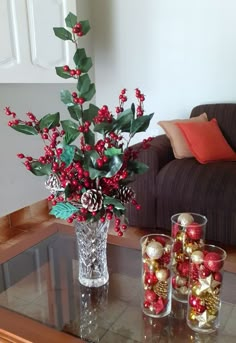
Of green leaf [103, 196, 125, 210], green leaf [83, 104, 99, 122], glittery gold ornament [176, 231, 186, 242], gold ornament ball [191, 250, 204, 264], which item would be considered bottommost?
glittery gold ornament [176, 231, 186, 242]

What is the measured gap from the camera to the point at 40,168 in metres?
0.91

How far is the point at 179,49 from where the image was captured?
2.73 meters

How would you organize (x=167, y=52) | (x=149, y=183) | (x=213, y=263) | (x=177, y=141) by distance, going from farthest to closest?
(x=167, y=52), (x=177, y=141), (x=149, y=183), (x=213, y=263)

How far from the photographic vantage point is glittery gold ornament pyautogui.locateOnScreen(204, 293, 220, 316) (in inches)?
32.5

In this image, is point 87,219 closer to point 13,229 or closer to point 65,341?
point 65,341

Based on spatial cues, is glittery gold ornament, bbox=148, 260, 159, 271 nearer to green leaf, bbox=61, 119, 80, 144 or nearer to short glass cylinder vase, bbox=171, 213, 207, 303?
short glass cylinder vase, bbox=171, 213, 207, 303

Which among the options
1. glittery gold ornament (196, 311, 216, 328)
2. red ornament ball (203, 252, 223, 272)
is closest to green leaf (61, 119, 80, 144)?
red ornament ball (203, 252, 223, 272)

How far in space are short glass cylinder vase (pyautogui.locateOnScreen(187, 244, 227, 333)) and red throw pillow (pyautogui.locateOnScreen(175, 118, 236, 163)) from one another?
1378 millimetres

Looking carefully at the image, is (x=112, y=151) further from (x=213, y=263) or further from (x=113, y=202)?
(x=213, y=263)

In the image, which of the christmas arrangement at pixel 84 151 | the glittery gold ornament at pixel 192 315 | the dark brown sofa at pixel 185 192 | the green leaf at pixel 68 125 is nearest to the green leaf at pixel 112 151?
the christmas arrangement at pixel 84 151

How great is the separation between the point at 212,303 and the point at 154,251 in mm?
182

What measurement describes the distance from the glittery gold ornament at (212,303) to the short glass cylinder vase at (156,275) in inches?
4.0

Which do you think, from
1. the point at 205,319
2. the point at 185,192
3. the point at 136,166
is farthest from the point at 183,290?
the point at 185,192

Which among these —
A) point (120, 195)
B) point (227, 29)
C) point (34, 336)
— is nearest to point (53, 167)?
point (120, 195)
